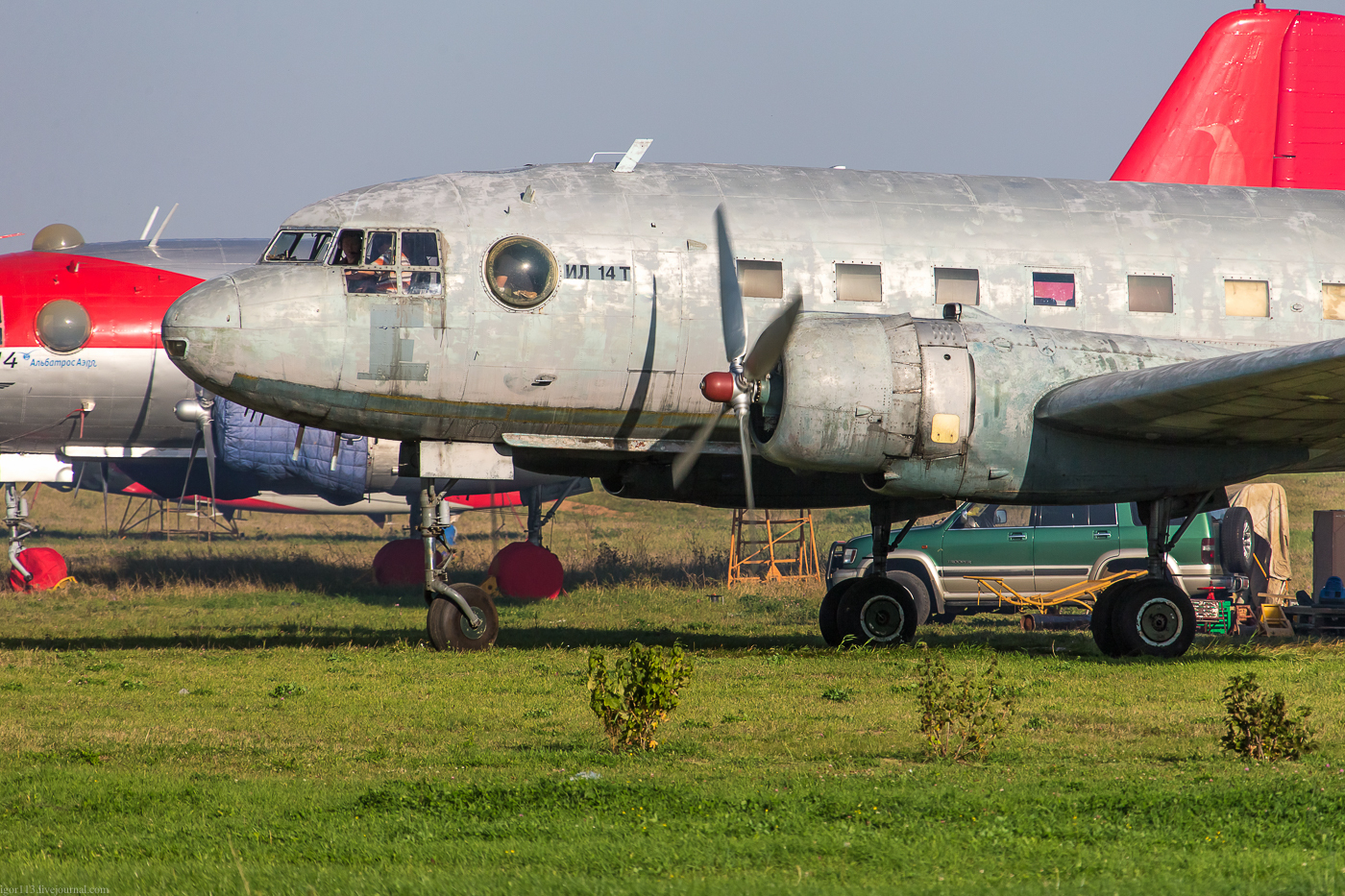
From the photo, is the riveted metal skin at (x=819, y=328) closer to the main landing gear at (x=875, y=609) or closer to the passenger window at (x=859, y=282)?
the passenger window at (x=859, y=282)

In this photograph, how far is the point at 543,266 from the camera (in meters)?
15.5

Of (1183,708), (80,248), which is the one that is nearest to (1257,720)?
(1183,708)

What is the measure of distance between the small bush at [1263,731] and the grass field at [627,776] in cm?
21

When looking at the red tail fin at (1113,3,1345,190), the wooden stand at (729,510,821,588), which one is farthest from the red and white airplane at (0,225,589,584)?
the red tail fin at (1113,3,1345,190)

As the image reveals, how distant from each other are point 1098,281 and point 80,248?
859 inches

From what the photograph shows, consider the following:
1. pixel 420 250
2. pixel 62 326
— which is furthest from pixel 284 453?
pixel 420 250

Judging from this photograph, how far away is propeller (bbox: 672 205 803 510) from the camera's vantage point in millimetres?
14031

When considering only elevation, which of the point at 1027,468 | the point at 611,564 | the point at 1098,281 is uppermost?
the point at 1098,281

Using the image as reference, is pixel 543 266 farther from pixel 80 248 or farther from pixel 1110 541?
pixel 80 248

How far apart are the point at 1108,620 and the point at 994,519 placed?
8591 mm

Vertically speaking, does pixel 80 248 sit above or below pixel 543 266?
above

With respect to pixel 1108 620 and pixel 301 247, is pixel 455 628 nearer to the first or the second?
pixel 301 247

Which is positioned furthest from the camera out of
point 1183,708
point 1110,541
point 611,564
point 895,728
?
point 611,564

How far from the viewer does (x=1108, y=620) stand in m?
15.6
